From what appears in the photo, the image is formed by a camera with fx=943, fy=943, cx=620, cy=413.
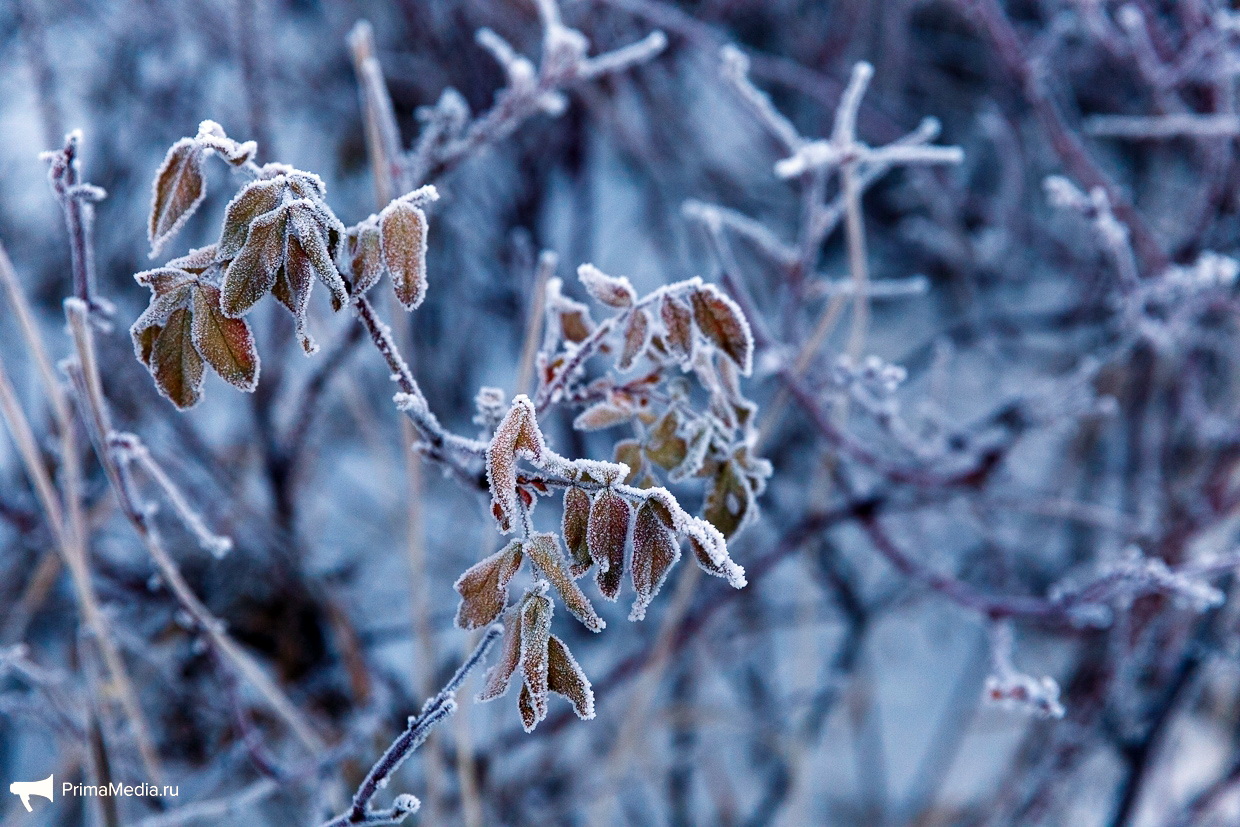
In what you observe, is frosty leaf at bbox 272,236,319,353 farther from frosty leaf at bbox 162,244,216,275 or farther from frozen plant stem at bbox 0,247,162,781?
frozen plant stem at bbox 0,247,162,781

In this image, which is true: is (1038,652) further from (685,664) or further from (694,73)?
(694,73)

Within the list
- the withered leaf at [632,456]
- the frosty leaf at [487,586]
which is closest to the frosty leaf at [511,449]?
the frosty leaf at [487,586]

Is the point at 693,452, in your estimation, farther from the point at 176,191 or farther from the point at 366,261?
the point at 176,191

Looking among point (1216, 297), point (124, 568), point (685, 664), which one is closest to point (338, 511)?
point (124, 568)

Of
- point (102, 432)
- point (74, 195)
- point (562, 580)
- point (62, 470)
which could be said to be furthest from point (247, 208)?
point (62, 470)

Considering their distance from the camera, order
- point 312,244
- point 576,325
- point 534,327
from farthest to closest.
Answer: point 534,327
point 576,325
point 312,244
